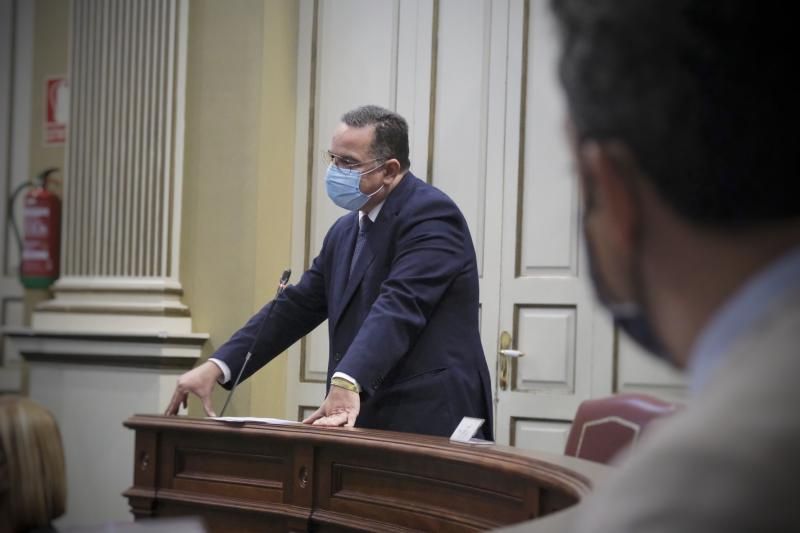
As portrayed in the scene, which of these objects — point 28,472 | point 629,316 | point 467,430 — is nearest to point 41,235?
point 467,430

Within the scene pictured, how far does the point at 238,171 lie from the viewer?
175 inches

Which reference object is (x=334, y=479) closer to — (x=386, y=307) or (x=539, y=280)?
(x=386, y=307)

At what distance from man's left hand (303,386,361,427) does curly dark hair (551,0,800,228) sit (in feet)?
6.87

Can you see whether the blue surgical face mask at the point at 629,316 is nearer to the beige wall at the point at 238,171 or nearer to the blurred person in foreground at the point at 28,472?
the blurred person in foreground at the point at 28,472

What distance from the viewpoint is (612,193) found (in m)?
0.54

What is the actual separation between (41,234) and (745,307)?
15.3ft

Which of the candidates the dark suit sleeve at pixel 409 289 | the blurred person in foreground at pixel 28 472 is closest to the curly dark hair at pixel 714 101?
the blurred person in foreground at pixel 28 472

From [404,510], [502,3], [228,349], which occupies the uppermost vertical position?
[502,3]

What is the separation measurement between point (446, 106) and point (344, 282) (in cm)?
161

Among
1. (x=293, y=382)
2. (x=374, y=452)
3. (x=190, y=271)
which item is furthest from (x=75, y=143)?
(x=374, y=452)

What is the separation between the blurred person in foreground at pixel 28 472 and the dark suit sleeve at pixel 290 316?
1.73 meters

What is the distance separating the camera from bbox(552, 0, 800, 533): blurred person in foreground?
44 centimetres

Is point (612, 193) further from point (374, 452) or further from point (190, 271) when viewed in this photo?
point (190, 271)

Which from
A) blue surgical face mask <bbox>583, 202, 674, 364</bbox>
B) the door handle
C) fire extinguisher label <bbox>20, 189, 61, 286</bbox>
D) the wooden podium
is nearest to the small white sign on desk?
the wooden podium
